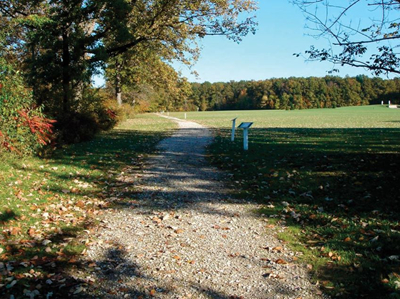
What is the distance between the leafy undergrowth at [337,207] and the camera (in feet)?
12.5

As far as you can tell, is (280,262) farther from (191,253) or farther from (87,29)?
(87,29)

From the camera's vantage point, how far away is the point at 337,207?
20.1 feet

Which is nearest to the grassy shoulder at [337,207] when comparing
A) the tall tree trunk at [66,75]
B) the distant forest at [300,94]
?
the tall tree trunk at [66,75]

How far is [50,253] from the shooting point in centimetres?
435

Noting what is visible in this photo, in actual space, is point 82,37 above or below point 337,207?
above

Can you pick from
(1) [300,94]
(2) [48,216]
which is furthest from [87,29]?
(1) [300,94]

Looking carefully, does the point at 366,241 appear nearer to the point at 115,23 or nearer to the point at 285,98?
the point at 115,23

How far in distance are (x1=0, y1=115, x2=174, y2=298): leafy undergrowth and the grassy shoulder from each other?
297 cm

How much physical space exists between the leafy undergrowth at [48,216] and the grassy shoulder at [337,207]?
2967mm

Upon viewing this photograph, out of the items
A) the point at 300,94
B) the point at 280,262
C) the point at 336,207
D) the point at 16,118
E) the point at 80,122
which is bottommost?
the point at 280,262

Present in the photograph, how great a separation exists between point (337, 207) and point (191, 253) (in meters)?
3.25

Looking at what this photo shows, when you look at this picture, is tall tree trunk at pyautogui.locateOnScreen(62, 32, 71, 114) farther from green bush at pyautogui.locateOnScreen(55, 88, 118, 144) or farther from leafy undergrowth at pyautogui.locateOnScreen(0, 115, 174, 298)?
leafy undergrowth at pyautogui.locateOnScreen(0, 115, 174, 298)

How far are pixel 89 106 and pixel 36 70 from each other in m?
3.28

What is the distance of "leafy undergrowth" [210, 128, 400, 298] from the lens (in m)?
3.80
